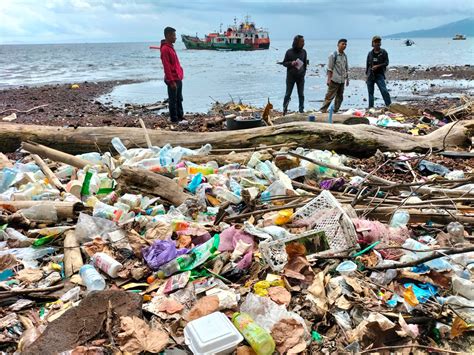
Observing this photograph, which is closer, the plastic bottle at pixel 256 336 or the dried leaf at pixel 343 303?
the plastic bottle at pixel 256 336

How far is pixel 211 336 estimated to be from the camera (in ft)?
6.75

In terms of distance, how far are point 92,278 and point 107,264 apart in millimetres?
142

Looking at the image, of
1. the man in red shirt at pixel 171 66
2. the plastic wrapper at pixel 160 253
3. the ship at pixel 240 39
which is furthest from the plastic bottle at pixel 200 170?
the ship at pixel 240 39

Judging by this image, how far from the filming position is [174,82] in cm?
846

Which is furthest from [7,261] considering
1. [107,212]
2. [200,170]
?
[200,170]

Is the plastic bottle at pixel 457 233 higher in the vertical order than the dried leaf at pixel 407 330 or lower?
higher

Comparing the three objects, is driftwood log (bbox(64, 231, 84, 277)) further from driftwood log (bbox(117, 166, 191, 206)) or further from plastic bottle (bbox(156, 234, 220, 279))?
driftwood log (bbox(117, 166, 191, 206))

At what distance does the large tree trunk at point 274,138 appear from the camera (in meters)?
5.73

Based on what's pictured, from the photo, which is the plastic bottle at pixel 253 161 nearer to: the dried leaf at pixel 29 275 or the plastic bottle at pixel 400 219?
the plastic bottle at pixel 400 219

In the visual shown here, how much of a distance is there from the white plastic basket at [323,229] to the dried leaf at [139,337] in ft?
2.87

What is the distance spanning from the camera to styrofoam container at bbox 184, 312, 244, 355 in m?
2.02

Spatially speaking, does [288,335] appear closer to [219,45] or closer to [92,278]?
[92,278]

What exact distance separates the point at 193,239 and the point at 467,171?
145 inches

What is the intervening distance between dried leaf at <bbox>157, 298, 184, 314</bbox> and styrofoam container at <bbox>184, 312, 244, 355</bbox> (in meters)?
0.28
